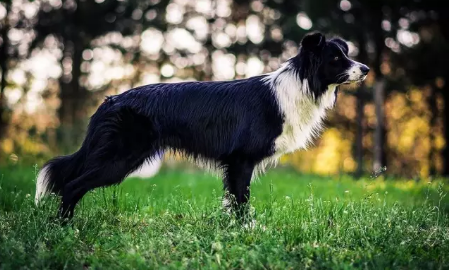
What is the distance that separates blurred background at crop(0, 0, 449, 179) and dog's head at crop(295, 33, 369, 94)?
31.4 feet

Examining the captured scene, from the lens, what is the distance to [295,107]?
545 centimetres

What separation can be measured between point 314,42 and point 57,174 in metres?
3.14

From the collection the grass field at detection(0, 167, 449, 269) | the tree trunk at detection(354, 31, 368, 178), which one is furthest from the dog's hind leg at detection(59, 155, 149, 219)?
the tree trunk at detection(354, 31, 368, 178)

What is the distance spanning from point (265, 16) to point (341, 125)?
16.2 feet

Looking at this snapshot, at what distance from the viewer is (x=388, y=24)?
14.5 meters

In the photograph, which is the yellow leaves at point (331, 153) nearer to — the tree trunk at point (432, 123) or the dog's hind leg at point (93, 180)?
the tree trunk at point (432, 123)

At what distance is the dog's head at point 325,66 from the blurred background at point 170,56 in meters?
9.57

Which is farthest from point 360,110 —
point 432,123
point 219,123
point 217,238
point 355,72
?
point 217,238

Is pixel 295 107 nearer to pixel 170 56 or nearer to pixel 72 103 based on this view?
pixel 72 103

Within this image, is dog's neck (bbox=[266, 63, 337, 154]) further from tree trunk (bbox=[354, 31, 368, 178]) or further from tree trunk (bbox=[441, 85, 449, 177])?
tree trunk (bbox=[441, 85, 449, 177])

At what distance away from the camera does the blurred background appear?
15.1 metres

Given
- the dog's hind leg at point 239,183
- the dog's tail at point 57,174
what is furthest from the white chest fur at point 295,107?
the dog's tail at point 57,174

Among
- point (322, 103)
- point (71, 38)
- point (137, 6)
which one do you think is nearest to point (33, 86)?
point (71, 38)

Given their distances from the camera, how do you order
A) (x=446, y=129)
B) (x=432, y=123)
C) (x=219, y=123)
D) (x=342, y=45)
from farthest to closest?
1. (x=432, y=123)
2. (x=446, y=129)
3. (x=342, y=45)
4. (x=219, y=123)
